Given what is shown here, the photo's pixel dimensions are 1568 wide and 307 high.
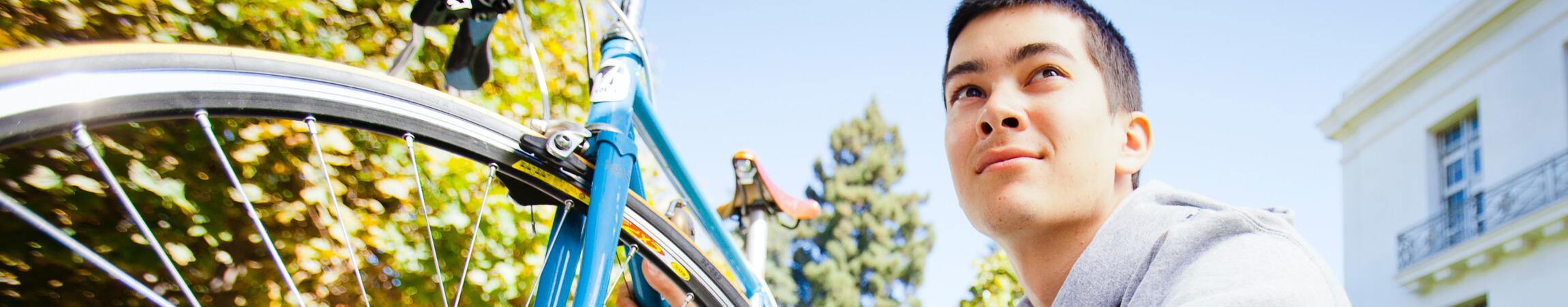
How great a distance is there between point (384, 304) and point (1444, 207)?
13435mm

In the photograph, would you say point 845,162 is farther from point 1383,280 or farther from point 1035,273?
point 1035,273

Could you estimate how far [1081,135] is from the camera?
1.04m

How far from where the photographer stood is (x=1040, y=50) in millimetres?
1085

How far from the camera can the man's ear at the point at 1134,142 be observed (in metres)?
1.12

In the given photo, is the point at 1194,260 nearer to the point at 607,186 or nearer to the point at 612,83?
the point at 607,186

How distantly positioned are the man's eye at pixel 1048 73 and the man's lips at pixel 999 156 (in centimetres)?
10

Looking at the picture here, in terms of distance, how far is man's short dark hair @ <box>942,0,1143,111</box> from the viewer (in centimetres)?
114

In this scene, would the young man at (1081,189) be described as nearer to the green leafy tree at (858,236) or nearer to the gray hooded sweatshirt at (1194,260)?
the gray hooded sweatshirt at (1194,260)

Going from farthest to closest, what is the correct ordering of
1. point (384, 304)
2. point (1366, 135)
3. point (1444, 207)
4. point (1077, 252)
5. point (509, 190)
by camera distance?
1. point (1366, 135)
2. point (1444, 207)
3. point (384, 304)
4. point (509, 190)
5. point (1077, 252)

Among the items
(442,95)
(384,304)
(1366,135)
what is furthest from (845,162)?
(442,95)

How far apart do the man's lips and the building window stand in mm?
13719

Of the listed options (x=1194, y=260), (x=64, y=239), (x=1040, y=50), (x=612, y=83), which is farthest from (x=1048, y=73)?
(x=612, y=83)

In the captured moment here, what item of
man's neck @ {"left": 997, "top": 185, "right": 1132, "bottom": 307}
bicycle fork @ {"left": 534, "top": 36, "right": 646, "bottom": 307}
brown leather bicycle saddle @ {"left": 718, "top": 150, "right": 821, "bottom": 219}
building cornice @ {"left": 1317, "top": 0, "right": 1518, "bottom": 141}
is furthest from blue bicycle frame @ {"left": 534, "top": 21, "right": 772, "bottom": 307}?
building cornice @ {"left": 1317, "top": 0, "right": 1518, "bottom": 141}

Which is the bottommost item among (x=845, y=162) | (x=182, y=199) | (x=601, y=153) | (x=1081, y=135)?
(x=1081, y=135)
